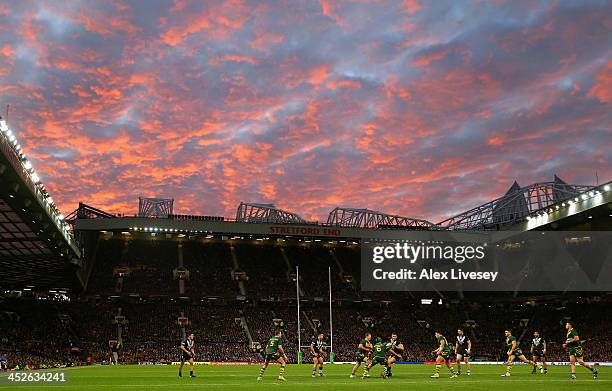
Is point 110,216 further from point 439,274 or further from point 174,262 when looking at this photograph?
point 439,274

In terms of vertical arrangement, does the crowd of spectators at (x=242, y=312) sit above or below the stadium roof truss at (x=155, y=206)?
below

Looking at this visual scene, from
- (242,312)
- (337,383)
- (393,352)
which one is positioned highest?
(242,312)

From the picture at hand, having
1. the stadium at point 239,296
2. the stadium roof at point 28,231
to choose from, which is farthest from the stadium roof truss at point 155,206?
the stadium roof at point 28,231

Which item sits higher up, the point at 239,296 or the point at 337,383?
the point at 239,296

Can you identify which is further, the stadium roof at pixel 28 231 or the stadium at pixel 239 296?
the stadium at pixel 239 296

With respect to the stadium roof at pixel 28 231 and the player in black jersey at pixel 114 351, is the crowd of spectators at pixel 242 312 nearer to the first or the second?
the player in black jersey at pixel 114 351

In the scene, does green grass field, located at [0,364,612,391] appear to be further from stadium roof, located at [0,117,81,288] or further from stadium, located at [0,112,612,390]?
stadium, located at [0,112,612,390]

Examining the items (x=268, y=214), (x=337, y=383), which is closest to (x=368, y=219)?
(x=268, y=214)

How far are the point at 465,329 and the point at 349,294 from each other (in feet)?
51.1

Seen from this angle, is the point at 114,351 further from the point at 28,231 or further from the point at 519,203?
the point at 519,203

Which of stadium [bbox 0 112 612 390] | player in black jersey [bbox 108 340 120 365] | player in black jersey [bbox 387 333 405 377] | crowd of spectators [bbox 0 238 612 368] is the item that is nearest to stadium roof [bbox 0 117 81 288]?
stadium [bbox 0 112 612 390]

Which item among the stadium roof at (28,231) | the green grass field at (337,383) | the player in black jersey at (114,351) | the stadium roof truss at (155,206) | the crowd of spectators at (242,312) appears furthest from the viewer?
the stadium roof truss at (155,206)

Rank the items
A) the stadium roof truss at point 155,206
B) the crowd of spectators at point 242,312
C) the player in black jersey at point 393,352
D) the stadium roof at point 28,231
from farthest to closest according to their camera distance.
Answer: the stadium roof truss at point 155,206
the crowd of spectators at point 242,312
the stadium roof at point 28,231
the player in black jersey at point 393,352

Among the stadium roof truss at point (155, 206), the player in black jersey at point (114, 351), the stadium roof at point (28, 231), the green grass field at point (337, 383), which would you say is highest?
the stadium roof truss at point (155, 206)
